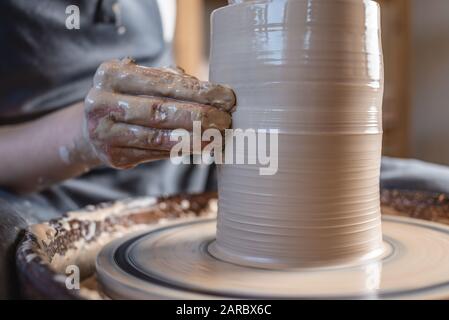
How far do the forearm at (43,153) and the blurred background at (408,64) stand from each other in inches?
56.0

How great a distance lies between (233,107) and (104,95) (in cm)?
20

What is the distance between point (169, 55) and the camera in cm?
168

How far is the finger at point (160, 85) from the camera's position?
27.6 inches

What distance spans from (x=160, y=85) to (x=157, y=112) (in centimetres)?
4

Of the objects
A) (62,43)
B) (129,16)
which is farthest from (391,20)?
(62,43)

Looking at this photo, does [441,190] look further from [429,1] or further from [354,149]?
[429,1]

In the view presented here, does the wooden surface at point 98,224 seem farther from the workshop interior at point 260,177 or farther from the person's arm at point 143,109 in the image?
the person's arm at point 143,109

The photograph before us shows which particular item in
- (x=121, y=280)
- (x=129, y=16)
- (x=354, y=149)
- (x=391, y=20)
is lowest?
(x=121, y=280)

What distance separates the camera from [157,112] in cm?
71

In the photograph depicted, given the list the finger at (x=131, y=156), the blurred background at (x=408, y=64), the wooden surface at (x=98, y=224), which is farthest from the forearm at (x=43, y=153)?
the blurred background at (x=408, y=64)

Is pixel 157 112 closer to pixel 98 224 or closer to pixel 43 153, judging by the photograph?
pixel 98 224

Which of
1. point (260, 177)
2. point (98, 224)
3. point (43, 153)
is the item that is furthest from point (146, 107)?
point (43, 153)

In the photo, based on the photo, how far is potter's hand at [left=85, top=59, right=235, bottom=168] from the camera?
0.70m

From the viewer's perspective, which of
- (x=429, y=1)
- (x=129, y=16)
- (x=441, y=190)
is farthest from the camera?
(x=429, y=1)
